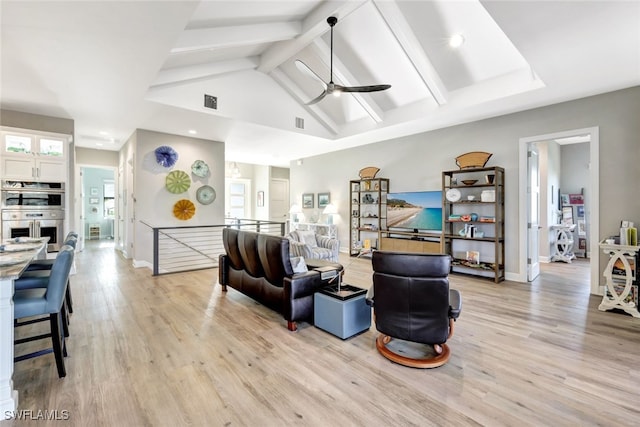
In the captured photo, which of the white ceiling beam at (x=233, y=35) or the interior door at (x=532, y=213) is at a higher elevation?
the white ceiling beam at (x=233, y=35)

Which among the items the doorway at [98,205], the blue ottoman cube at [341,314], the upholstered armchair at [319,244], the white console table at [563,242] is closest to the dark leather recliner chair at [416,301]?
the blue ottoman cube at [341,314]

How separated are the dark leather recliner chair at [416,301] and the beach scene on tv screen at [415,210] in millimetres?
3753

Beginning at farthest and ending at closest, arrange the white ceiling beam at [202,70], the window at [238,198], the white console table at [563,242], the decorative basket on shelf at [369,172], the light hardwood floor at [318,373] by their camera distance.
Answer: the window at [238,198] < the decorative basket on shelf at [369,172] < the white console table at [563,242] < the white ceiling beam at [202,70] < the light hardwood floor at [318,373]

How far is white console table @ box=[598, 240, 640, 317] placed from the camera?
3.51 meters

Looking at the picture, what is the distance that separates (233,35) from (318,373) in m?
4.14

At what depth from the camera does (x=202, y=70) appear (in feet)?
15.6

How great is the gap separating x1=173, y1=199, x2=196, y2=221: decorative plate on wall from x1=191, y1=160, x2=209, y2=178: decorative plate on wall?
68 centimetres

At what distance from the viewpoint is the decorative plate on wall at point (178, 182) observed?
6340mm

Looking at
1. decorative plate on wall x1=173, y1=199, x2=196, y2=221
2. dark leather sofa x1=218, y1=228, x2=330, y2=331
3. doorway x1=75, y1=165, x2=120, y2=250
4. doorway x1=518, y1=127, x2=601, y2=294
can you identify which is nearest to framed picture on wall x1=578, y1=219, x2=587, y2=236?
doorway x1=518, y1=127, x2=601, y2=294

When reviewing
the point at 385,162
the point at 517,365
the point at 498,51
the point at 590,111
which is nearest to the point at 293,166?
the point at 385,162

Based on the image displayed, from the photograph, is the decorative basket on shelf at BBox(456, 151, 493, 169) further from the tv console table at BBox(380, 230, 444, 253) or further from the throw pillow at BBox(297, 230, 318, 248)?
the throw pillow at BBox(297, 230, 318, 248)

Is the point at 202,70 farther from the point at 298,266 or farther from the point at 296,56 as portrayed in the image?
the point at 298,266

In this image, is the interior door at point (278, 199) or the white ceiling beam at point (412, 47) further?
the interior door at point (278, 199)

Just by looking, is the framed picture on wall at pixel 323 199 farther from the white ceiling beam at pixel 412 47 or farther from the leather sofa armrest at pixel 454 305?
the leather sofa armrest at pixel 454 305
